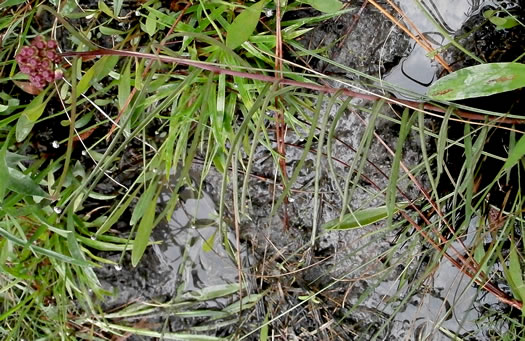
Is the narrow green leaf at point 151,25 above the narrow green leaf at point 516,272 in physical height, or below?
above

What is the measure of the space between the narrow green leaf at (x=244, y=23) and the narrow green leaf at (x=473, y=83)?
31 centimetres

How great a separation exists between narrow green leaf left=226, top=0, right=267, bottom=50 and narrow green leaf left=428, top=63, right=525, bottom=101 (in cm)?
31

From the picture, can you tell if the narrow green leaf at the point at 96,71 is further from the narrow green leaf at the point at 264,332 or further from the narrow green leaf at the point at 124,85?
the narrow green leaf at the point at 264,332

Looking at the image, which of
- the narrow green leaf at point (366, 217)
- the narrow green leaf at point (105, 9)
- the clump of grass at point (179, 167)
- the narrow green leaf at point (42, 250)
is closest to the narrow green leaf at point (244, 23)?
the clump of grass at point (179, 167)

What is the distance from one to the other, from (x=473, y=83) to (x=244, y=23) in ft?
1.29

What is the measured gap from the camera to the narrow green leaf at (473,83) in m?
0.86

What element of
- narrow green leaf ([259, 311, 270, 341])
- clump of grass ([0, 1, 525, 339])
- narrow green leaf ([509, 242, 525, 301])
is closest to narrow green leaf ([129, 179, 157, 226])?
clump of grass ([0, 1, 525, 339])

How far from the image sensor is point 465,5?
105cm

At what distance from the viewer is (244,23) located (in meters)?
0.87

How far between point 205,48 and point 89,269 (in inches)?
22.7

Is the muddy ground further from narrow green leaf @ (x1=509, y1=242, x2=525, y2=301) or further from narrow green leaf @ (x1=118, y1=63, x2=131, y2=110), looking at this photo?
narrow green leaf @ (x1=118, y1=63, x2=131, y2=110)

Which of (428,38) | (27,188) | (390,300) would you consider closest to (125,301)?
(27,188)

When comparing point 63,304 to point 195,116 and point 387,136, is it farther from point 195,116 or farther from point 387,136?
point 387,136

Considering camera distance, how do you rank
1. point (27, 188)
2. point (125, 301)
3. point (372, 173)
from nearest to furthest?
1. point (27, 188)
2. point (372, 173)
3. point (125, 301)
